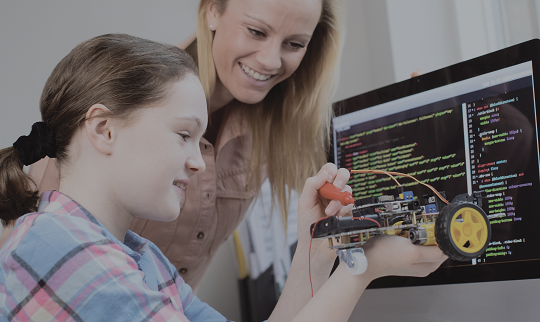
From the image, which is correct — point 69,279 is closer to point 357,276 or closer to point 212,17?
point 357,276

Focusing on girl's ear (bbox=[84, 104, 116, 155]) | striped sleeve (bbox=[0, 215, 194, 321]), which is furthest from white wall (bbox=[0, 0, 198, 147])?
striped sleeve (bbox=[0, 215, 194, 321])

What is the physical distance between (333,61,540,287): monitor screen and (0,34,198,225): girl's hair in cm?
43

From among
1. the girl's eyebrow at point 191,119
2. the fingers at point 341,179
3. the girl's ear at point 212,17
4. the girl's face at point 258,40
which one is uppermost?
the girl's ear at point 212,17

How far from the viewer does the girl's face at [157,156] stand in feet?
2.07

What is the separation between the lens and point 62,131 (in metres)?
0.68

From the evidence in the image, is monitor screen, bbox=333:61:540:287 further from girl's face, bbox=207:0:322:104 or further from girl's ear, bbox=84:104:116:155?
girl's ear, bbox=84:104:116:155

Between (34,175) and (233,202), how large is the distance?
18.3 inches

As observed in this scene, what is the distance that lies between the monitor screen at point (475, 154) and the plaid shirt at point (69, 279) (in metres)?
0.51

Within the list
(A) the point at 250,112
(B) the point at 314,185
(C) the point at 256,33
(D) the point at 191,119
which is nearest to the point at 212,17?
(C) the point at 256,33

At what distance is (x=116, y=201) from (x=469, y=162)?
597 mm

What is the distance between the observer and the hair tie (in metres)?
Answer: 0.67

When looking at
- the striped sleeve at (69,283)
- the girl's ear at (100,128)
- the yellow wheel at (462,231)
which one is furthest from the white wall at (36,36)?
the yellow wheel at (462,231)

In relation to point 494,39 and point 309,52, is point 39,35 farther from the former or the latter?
point 494,39

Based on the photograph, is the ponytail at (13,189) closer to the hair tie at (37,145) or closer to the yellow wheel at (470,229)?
the hair tie at (37,145)
